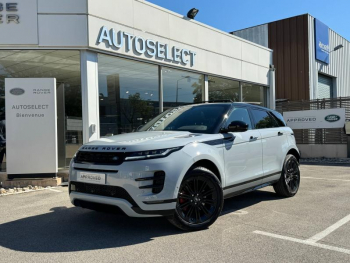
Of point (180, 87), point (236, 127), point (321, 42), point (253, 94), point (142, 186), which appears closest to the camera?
point (142, 186)

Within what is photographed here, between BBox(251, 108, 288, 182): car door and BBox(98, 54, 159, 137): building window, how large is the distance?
5.24 m

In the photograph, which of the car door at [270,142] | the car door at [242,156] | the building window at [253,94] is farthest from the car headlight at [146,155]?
the building window at [253,94]

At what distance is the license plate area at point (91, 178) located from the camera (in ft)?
12.6

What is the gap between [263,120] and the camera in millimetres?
5824

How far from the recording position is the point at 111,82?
10.3 metres

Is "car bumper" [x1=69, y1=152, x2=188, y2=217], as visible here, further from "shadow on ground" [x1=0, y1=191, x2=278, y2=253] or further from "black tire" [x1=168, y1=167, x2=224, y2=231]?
"shadow on ground" [x1=0, y1=191, x2=278, y2=253]

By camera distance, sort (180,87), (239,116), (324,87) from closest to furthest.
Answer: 1. (239,116)
2. (180,87)
3. (324,87)

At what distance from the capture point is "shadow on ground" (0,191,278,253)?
3.74m

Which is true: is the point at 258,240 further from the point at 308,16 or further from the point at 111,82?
the point at 308,16

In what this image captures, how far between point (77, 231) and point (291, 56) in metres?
21.8

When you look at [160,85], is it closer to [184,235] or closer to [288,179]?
[288,179]

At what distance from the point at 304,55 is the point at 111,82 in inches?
649

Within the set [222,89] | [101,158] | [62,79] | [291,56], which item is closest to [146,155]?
[101,158]

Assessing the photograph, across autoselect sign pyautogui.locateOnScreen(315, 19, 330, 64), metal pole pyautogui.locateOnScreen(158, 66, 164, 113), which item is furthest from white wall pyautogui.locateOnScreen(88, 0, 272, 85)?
autoselect sign pyautogui.locateOnScreen(315, 19, 330, 64)
